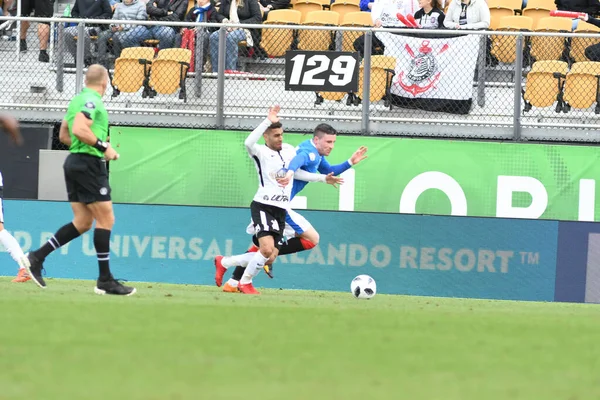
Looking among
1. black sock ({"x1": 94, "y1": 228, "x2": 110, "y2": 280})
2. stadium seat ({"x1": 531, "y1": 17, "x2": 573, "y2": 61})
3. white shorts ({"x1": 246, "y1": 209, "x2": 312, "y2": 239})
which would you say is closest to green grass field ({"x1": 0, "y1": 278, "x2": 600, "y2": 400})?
black sock ({"x1": 94, "y1": 228, "x2": 110, "y2": 280})

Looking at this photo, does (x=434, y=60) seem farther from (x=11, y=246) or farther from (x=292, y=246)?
(x=11, y=246)

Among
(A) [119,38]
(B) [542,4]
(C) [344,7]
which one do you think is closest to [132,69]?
(A) [119,38]

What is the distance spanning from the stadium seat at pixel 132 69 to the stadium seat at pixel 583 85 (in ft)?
20.0

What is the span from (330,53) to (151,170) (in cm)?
310

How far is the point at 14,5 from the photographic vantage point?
811 inches

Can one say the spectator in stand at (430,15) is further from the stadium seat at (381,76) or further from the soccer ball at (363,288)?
the soccer ball at (363,288)

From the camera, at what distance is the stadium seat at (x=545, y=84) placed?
1678 cm

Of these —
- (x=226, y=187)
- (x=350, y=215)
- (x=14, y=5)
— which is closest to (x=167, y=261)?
Result: (x=226, y=187)

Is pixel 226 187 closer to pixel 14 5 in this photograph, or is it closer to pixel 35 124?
pixel 35 124

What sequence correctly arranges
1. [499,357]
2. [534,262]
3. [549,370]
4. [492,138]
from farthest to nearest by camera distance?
[492,138]
[534,262]
[499,357]
[549,370]

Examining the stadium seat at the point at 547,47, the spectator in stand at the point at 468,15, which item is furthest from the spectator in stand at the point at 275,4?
the stadium seat at the point at 547,47

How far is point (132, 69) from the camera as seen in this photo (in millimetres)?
17016

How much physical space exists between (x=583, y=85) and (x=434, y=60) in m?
2.20

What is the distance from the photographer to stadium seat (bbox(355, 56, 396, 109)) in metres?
16.7
